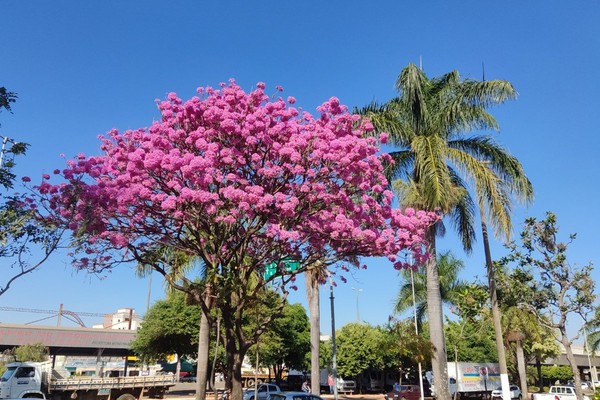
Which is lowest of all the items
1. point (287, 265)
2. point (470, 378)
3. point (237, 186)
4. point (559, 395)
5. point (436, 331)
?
point (559, 395)

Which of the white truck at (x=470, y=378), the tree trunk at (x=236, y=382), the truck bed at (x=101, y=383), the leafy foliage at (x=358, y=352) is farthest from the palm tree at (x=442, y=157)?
the leafy foliage at (x=358, y=352)

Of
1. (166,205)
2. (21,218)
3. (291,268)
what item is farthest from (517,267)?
(21,218)

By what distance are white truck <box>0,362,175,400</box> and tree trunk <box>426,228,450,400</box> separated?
14.5m

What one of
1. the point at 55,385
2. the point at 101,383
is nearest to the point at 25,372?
the point at 55,385

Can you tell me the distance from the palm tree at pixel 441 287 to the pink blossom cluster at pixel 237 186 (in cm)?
2411

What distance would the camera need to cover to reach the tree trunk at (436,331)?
16.0 m

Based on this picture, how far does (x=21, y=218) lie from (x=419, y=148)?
12.3 metres

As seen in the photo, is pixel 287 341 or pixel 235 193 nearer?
pixel 235 193

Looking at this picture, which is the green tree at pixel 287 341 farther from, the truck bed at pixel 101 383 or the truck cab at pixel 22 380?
the truck cab at pixel 22 380

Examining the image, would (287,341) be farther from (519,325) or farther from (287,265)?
(287,265)

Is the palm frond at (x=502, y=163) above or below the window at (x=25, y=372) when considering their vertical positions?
above

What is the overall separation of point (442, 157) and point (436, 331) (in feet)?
19.5

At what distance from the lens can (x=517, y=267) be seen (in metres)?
24.8

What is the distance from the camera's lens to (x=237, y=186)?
38.6 ft
